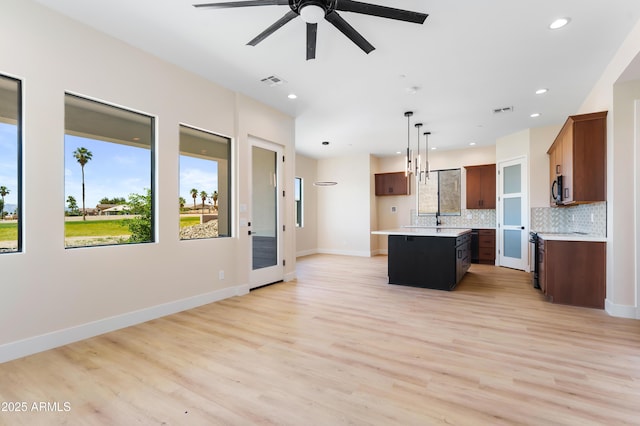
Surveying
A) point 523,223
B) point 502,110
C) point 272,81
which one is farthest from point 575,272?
point 272,81

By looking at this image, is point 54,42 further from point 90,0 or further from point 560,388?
point 560,388

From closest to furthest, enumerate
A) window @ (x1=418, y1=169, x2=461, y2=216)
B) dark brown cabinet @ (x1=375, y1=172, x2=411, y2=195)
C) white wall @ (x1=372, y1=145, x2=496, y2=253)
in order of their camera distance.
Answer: white wall @ (x1=372, y1=145, x2=496, y2=253) < window @ (x1=418, y1=169, x2=461, y2=216) < dark brown cabinet @ (x1=375, y1=172, x2=411, y2=195)

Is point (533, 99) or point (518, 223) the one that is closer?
point (533, 99)

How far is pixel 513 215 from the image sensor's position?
671 centimetres

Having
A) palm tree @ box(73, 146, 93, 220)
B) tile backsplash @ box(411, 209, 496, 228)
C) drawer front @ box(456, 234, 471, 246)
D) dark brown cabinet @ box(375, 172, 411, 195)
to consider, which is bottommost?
drawer front @ box(456, 234, 471, 246)

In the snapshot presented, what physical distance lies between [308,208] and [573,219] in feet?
20.5

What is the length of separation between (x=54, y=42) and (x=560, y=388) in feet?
16.3

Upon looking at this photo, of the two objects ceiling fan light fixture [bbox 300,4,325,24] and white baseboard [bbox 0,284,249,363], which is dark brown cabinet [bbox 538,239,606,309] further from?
white baseboard [bbox 0,284,249,363]

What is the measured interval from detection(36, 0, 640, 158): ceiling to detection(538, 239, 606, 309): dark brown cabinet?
7.35 feet

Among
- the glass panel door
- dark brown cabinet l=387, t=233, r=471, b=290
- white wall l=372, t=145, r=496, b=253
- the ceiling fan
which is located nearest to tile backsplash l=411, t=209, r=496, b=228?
white wall l=372, t=145, r=496, b=253

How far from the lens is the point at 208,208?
429cm

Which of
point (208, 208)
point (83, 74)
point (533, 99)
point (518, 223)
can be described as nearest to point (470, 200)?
point (518, 223)

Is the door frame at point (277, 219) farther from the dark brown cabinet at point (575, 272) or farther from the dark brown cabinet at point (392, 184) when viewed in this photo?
the dark brown cabinet at point (392, 184)

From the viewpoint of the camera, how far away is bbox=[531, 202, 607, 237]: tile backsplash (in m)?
3.96
